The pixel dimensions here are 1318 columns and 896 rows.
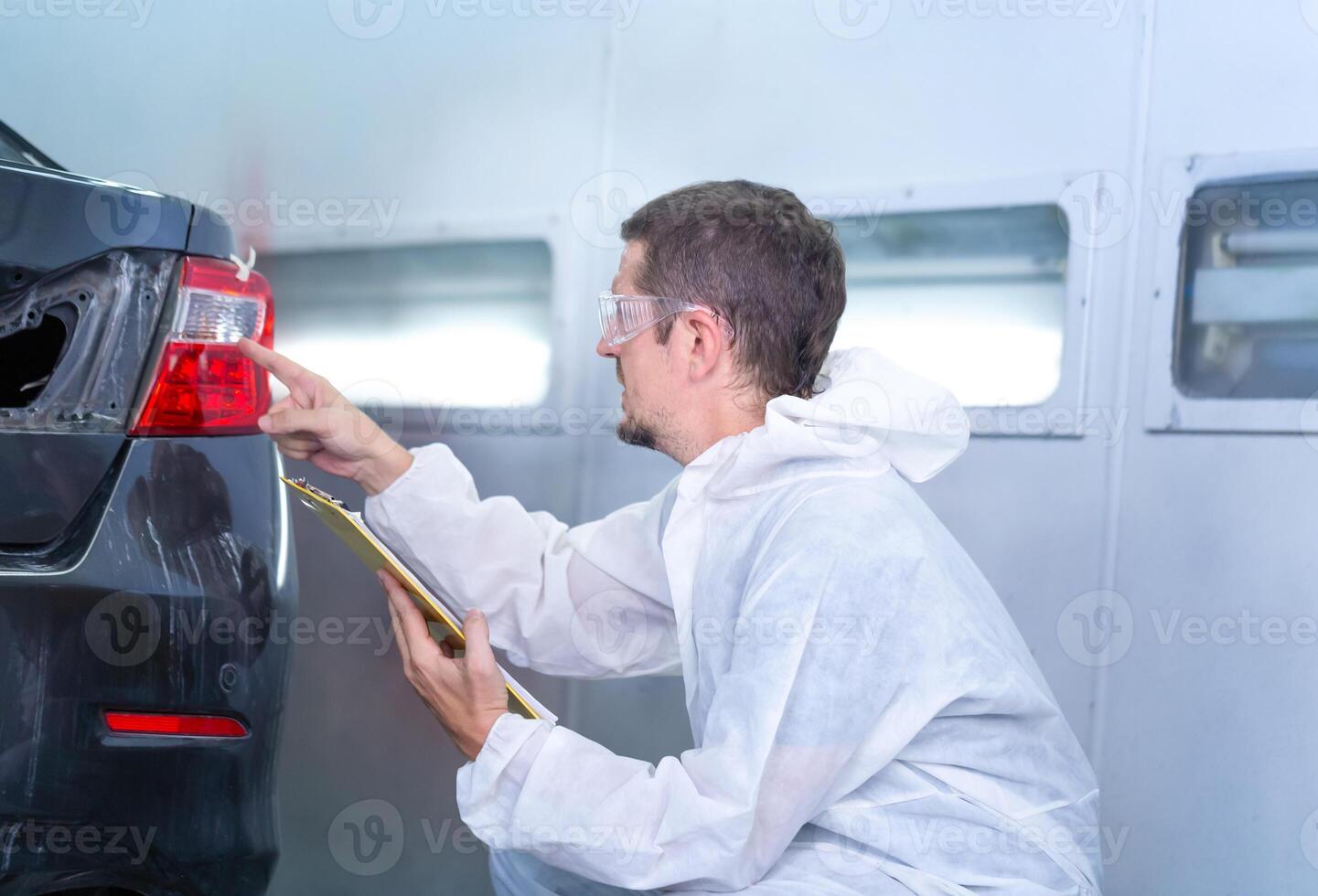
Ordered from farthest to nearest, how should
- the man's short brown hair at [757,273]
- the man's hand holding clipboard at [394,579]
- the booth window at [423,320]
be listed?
the booth window at [423,320]
the man's short brown hair at [757,273]
the man's hand holding clipboard at [394,579]

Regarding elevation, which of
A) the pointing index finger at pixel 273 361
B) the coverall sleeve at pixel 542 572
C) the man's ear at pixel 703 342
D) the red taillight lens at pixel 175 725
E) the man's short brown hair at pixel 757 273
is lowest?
the red taillight lens at pixel 175 725

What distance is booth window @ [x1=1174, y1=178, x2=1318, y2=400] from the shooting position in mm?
2084

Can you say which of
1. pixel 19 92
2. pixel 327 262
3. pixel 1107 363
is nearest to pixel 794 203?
pixel 1107 363

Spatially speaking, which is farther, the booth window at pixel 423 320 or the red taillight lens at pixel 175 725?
the booth window at pixel 423 320

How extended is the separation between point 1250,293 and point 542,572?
1.45 m

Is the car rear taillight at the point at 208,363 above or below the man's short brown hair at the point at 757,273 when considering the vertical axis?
below

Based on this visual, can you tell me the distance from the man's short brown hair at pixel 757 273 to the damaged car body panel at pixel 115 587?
0.72 meters

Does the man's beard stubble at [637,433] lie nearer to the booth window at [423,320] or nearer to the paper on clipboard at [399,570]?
the paper on clipboard at [399,570]

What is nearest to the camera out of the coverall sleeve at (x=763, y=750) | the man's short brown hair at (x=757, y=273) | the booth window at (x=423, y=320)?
the coverall sleeve at (x=763, y=750)

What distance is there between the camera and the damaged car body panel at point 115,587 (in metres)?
1.44

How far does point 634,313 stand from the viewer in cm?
185

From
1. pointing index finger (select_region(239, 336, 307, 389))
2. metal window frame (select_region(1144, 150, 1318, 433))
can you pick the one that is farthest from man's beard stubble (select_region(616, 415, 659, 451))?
metal window frame (select_region(1144, 150, 1318, 433))

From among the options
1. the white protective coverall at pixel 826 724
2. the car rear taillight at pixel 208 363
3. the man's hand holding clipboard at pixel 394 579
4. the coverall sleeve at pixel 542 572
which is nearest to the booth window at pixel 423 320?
the coverall sleeve at pixel 542 572

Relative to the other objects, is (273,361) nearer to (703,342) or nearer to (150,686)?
(150,686)
